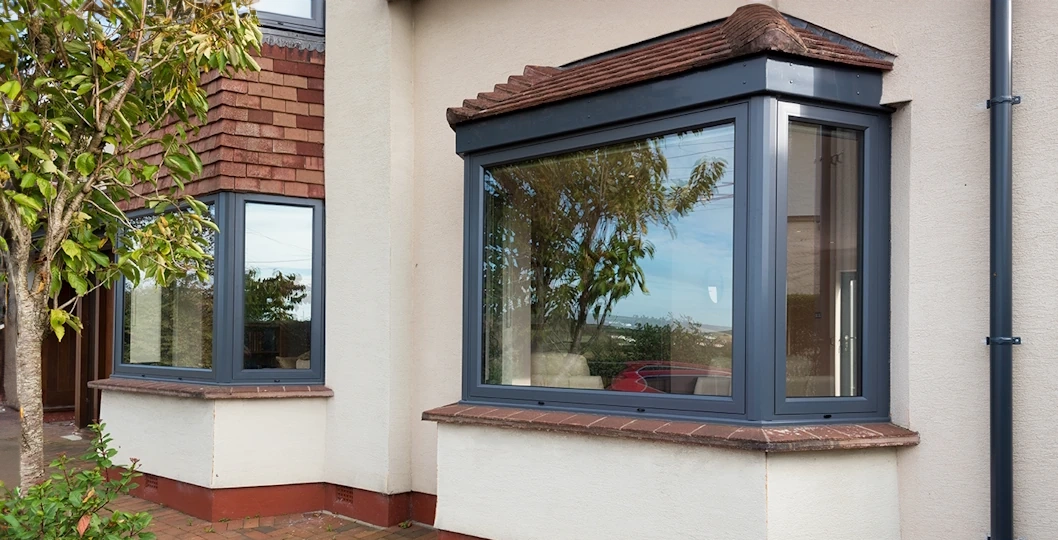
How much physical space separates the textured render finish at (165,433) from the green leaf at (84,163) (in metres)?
3.10

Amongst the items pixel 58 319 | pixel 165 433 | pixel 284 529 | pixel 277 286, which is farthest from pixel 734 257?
pixel 165 433

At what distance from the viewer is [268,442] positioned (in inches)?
251

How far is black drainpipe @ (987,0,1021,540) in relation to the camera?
11.4ft

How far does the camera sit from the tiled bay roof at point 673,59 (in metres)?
3.81

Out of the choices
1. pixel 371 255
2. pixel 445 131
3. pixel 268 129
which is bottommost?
pixel 371 255

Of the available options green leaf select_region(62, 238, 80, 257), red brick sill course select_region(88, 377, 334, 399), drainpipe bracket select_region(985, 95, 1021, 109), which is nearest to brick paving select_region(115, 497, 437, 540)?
red brick sill course select_region(88, 377, 334, 399)

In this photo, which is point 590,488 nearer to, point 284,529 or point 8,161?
point 284,529

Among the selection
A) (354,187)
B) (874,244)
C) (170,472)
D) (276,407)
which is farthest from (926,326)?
(170,472)

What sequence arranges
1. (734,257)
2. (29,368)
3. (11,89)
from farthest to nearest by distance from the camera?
(734,257) → (29,368) → (11,89)

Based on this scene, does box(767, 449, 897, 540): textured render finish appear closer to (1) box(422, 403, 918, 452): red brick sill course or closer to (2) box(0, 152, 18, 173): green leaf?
(1) box(422, 403, 918, 452): red brick sill course

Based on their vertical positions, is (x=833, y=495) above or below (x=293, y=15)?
below

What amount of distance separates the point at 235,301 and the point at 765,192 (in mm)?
4288

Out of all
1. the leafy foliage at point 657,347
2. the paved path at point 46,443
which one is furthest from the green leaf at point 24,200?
the paved path at point 46,443

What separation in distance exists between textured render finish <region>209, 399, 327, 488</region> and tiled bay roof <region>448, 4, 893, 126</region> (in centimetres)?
268
